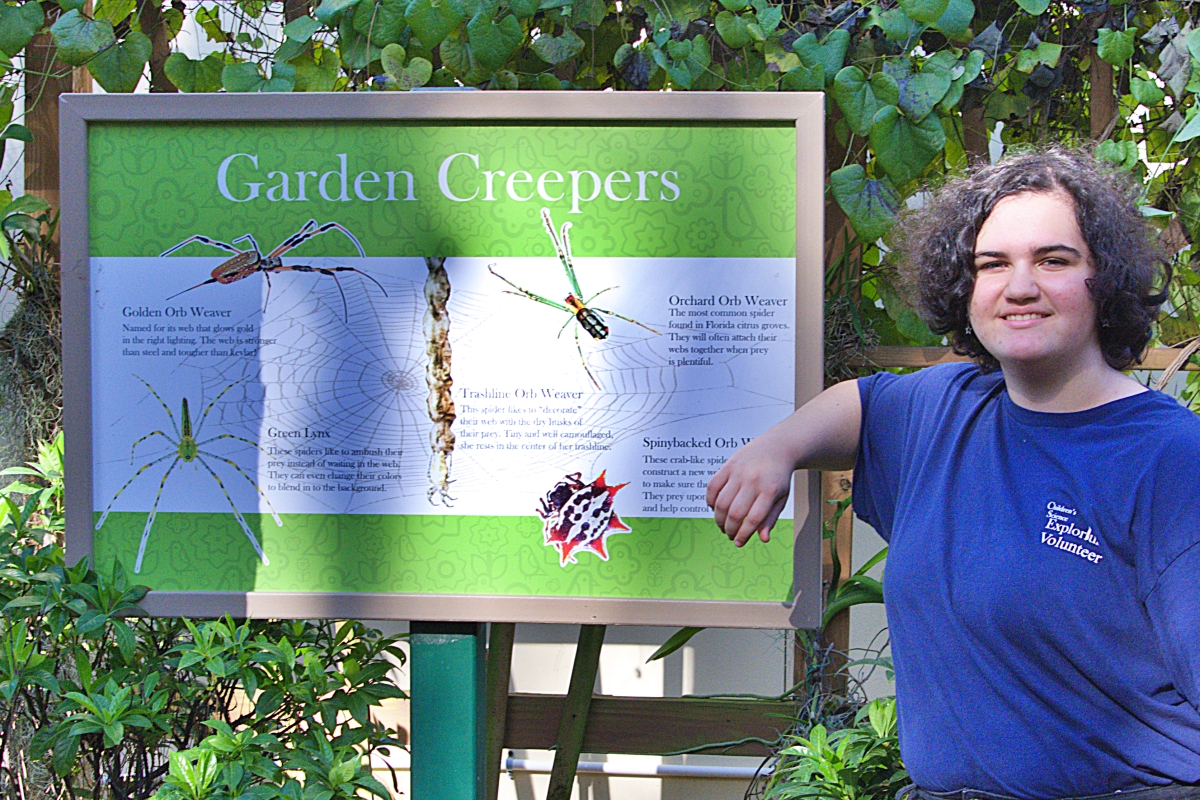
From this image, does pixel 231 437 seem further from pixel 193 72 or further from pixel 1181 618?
pixel 1181 618

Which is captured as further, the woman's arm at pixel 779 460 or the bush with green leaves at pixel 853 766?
the bush with green leaves at pixel 853 766

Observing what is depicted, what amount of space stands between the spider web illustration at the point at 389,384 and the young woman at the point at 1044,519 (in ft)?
0.84

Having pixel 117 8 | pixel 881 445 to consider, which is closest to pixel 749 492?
pixel 881 445

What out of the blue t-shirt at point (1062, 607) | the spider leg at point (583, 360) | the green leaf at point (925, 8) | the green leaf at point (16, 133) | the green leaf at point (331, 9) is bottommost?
the blue t-shirt at point (1062, 607)

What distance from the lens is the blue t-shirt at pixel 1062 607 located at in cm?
108

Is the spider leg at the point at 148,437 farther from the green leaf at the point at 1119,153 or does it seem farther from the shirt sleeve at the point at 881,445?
the green leaf at the point at 1119,153

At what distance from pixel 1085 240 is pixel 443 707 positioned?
1.13 meters

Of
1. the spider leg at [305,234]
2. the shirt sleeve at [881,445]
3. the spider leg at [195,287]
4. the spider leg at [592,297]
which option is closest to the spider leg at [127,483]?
the spider leg at [195,287]

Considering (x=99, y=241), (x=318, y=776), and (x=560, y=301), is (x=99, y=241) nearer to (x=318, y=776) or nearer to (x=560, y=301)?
(x=560, y=301)

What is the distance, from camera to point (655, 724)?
2.22 meters

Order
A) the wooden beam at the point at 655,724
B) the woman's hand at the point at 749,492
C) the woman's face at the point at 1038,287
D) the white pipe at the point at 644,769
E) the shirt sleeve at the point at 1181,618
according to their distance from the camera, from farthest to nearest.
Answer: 1. the white pipe at the point at 644,769
2. the wooden beam at the point at 655,724
3. the woman's hand at the point at 749,492
4. the woman's face at the point at 1038,287
5. the shirt sleeve at the point at 1181,618

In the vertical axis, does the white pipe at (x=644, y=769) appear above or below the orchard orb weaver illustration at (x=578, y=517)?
below

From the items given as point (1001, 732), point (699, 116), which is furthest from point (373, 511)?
point (1001, 732)

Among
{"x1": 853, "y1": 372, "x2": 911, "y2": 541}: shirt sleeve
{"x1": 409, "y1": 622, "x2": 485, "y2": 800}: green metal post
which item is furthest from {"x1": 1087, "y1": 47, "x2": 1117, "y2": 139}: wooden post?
{"x1": 409, "y1": 622, "x2": 485, "y2": 800}: green metal post
